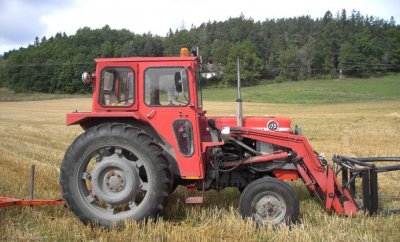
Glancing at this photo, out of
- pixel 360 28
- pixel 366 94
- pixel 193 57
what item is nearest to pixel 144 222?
pixel 193 57

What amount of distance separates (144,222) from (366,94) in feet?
191

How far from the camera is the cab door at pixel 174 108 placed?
579 centimetres

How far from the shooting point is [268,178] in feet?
19.5

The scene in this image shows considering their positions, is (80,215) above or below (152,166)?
below

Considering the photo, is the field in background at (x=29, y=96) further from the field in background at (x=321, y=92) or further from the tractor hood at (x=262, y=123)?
the tractor hood at (x=262, y=123)

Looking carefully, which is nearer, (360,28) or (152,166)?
(152,166)

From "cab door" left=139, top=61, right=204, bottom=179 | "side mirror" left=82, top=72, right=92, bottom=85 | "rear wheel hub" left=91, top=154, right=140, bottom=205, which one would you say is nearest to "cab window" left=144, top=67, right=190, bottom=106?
"cab door" left=139, top=61, right=204, bottom=179

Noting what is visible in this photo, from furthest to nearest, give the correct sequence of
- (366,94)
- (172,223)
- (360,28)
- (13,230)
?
1. (360,28)
2. (366,94)
3. (172,223)
4. (13,230)

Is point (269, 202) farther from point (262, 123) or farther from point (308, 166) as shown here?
point (262, 123)

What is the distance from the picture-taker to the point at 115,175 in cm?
573

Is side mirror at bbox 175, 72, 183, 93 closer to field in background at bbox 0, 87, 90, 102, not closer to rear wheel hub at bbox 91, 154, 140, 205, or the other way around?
rear wheel hub at bbox 91, 154, 140, 205

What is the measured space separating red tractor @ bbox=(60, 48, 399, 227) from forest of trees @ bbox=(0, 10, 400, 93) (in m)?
37.2

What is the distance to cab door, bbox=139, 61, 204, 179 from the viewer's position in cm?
579

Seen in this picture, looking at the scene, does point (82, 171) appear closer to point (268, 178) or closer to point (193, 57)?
point (193, 57)
